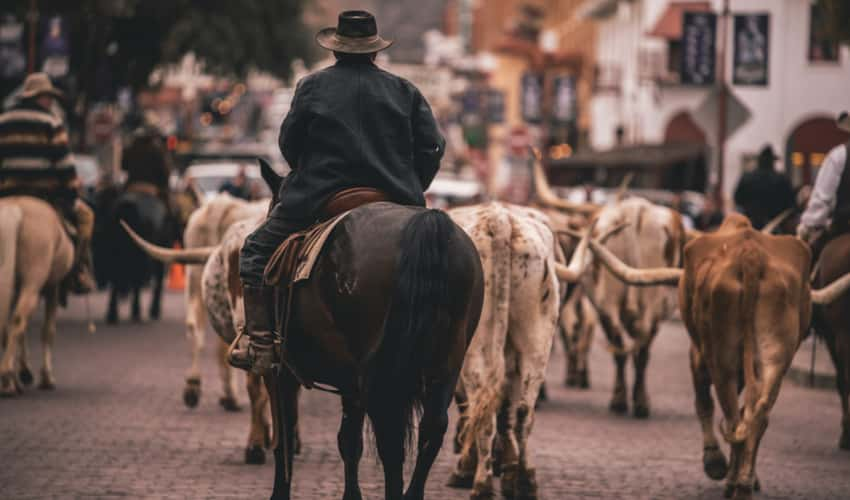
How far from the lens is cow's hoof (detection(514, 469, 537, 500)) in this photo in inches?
395

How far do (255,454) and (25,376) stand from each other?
4.95m

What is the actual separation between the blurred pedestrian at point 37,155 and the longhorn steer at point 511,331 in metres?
5.20

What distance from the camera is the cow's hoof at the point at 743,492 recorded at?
9.80 m

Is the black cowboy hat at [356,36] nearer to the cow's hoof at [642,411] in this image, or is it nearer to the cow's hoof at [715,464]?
the cow's hoof at [715,464]

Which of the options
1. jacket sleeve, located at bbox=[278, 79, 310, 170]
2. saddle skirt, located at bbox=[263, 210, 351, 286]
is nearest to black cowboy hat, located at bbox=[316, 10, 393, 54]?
jacket sleeve, located at bbox=[278, 79, 310, 170]

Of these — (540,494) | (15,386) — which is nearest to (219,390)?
(15,386)

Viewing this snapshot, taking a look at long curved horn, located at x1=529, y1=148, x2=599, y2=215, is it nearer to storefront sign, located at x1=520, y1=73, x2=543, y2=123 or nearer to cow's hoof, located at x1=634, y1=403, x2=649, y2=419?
cow's hoof, located at x1=634, y1=403, x2=649, y2=419

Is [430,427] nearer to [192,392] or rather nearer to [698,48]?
[192,392]

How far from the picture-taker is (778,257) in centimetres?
1027

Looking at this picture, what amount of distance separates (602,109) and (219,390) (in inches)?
2210

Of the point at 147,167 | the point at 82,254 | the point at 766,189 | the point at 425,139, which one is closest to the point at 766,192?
the point at 766,189

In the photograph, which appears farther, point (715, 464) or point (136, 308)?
point (136, 308)

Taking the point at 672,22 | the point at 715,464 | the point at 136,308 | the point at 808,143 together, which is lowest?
the point at 136,308

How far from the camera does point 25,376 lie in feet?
50.9
